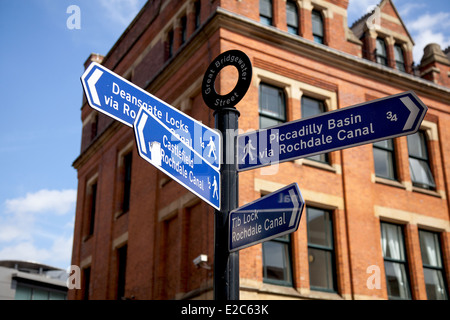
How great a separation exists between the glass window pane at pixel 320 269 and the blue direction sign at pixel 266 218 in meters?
11.6

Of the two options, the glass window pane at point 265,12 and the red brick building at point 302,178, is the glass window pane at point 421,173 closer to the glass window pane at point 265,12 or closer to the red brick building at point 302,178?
the red brick building at point 302,178

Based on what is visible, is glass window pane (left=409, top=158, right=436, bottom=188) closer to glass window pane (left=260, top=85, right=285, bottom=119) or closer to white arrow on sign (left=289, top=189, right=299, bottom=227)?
glass window pane (left=260, top=85, right=285, bottom=119)

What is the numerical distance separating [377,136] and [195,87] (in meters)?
13.7

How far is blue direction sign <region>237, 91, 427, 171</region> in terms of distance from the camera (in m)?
4.41

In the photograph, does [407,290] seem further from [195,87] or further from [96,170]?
[96,170]

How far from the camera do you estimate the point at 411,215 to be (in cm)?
1820

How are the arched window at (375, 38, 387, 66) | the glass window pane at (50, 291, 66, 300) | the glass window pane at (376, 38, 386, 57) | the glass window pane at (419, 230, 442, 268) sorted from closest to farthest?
the glass window pane at (419, 230, 442, 268)
the arched window at (375, 38, 387, 66)
the glass window pane at (376, 38, 386, 57)
the glass window pane at (50, 291, 66, 300)

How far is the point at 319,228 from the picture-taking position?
16500 mm

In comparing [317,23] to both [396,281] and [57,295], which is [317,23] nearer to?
[396,281]

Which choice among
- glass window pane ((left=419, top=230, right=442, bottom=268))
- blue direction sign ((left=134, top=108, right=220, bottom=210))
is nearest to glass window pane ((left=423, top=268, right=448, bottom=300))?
glass window pane ((left=419, top=230, right=442, bottom=268))

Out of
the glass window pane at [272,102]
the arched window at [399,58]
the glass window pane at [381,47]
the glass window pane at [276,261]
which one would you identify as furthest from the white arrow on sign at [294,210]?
the arched window at [399,58]

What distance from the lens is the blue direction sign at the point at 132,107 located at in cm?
434

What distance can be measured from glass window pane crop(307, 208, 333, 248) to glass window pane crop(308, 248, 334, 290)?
0.95 ft

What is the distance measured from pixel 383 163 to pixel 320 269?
4.83 meters
